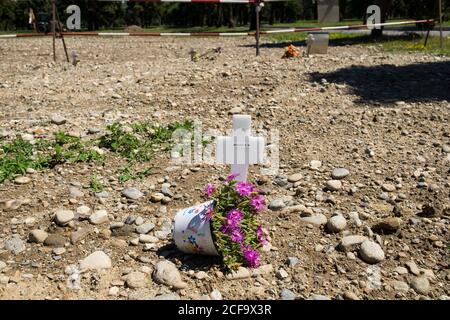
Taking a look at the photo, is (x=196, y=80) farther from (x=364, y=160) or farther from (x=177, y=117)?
(x=364, y=160)

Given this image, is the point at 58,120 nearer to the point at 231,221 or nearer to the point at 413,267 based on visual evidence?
the point at 231,221

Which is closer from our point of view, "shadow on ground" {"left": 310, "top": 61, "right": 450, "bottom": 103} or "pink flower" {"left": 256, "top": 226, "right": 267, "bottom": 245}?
Answer: "pink flower" {"left": 256, "top": 226, "right": 267, "bottom": 245}

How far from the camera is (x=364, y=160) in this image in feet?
16.9

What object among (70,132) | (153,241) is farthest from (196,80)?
(153,241)

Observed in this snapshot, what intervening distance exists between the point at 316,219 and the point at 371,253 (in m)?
0.65

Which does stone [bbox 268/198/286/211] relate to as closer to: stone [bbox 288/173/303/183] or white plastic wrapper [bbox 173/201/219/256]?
stone [bbox 288/173/303/183]

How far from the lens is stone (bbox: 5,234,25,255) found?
3617 mm

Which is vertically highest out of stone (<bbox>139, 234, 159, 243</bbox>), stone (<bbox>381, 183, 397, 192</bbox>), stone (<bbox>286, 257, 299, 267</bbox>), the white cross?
the white cross

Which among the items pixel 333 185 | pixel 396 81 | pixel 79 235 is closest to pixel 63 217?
pixel 79 235

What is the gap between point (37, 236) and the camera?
3.73 m

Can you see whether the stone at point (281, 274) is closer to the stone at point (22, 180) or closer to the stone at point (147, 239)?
the stone at point (147, 239)

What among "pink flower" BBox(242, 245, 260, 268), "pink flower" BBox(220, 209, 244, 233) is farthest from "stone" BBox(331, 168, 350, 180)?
"pink flower" BBox(220, 209, 244, 233)

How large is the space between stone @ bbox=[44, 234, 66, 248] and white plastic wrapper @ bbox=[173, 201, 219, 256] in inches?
38.8
